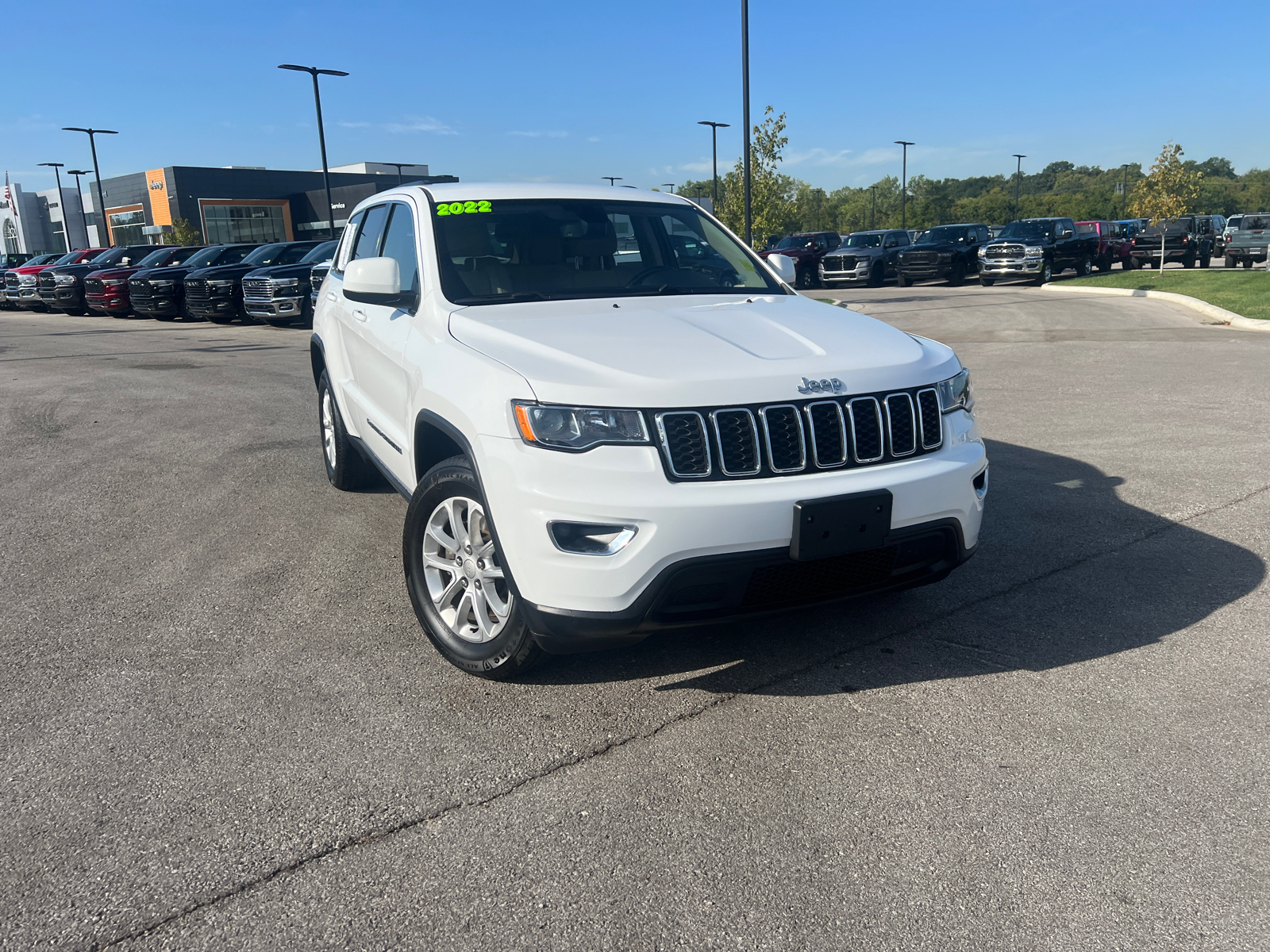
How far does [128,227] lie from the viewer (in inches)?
3059

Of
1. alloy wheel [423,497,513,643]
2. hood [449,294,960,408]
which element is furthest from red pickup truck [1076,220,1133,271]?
alloy wheel [423,497,513,643]

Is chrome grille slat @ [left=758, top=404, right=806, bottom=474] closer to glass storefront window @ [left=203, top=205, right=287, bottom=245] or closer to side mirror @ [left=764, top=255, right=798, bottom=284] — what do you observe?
side mirror @ [left=764, top=255, right=798, bottom=284]

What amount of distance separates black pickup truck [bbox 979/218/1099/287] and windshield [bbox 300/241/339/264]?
19.1m

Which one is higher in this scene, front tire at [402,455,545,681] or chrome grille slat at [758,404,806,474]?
chrome grille slat at [758,404,806,474]

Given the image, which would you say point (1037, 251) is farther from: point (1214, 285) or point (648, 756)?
point (648, 756)

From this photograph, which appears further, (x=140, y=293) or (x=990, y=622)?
(x=140, y=293)

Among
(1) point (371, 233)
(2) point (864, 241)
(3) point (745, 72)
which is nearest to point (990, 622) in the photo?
(1) point (371, 233)

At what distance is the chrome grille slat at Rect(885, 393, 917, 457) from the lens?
11.0 ft

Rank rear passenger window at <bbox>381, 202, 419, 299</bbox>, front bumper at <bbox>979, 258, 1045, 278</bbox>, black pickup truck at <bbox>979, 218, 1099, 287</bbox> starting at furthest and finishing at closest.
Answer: black pickup truck at <bbox>979, 218, 1099, 287</bbox> → front bumper at <bbox>979, 258, 1045, 278</bbox> → rear passenger window at <bbox>381, 202, 419, 299</bbox>

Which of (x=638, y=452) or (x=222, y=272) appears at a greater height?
(x=222, y=272)

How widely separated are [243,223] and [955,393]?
79.8 metres

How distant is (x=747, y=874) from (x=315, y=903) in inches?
41.9

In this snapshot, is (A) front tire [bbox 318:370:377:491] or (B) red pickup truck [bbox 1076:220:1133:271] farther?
(B) red pickup truck [bbox 1076:220:1133:271]

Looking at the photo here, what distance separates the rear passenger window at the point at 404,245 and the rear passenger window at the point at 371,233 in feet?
0.55
